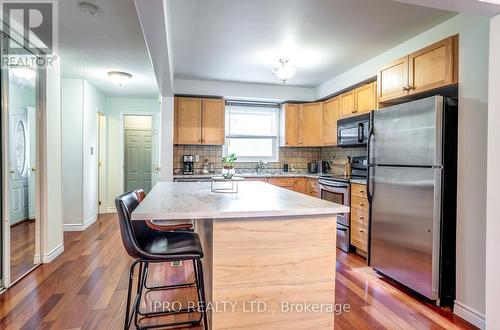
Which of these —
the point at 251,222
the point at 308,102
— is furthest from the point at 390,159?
the point at 308,102

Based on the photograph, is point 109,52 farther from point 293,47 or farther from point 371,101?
point 371,101

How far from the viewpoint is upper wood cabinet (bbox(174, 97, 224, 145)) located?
4.63 metres

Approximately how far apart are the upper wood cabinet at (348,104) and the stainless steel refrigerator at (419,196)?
A: 3.66ft

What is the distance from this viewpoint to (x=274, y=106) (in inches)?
213

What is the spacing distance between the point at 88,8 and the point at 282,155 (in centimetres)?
379

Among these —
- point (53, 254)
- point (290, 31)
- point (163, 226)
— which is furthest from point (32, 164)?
point (290, 31)

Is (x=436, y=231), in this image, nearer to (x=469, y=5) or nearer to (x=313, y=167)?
(x=469, y=5)

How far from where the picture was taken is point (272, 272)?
1557 mm

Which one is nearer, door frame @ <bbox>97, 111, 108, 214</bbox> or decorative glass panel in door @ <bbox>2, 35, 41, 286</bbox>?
decorative glass panel in door @ <bbox>2, 35, 41, 286</bbox>

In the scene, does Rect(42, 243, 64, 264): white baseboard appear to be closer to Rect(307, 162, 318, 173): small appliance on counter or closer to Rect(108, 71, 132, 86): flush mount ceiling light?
Rect(108, 71, 132, 86): flush mount ceiling light

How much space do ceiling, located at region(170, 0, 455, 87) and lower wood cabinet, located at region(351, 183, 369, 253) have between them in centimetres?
162

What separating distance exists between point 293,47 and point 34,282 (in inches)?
138

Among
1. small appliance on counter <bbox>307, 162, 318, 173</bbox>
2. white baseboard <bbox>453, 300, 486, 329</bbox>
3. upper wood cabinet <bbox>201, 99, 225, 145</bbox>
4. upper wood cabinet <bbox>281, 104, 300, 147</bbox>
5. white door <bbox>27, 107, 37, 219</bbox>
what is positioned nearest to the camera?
white baseboard <bbox>453, 300, 486, 329</bbox>

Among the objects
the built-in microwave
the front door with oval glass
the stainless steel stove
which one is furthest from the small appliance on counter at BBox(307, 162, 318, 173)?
the front door with oval glass
